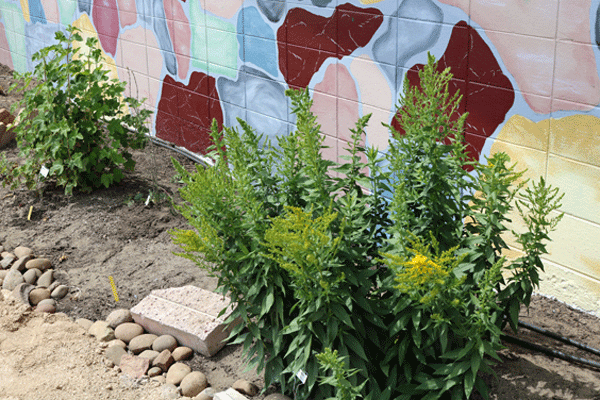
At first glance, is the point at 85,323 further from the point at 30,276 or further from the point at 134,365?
the point at 30,276

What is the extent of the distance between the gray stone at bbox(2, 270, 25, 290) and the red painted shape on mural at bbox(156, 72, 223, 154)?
1942 mm

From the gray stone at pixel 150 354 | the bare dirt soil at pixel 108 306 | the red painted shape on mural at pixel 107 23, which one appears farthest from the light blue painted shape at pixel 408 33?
the red painted shape on mural at pixel 107 23

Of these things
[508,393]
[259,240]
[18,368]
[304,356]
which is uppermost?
[259,240]

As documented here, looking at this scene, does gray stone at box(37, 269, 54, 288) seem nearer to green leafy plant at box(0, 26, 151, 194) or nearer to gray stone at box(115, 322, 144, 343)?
gray stone at box(115, 322, 144, 343)

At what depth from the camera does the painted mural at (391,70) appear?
344cm

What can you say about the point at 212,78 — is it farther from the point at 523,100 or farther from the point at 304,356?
the point at 304,356

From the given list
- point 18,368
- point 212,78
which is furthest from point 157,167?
point 18,368

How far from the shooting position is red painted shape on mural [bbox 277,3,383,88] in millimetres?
4410

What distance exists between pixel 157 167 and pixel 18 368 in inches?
109

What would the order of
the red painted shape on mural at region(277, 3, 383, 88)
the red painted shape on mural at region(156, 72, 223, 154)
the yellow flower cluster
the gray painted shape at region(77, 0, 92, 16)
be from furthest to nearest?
the gray painted shape at region(77, 0, 92, 16) < the red painted shape on mural at region(156, 72, 223, 154) < the red painted shape on mural at region(277, 3, 383, 88) < the yellow flower cluster

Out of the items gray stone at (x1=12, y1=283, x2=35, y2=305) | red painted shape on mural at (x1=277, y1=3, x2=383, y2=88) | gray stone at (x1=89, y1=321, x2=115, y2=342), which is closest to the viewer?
gray stone at (x1=89, y1=321, x2=115, y2=342)

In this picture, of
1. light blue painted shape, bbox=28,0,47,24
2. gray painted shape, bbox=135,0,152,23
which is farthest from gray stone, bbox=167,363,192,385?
light blue painted shape, bbox=28,0,47,24

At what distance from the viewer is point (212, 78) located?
5895 mm

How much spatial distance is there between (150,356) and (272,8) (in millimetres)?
2802
